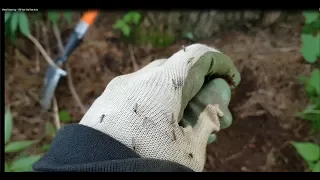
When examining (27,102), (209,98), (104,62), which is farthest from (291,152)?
(27,102)

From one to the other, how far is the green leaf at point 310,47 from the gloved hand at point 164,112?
310 mm

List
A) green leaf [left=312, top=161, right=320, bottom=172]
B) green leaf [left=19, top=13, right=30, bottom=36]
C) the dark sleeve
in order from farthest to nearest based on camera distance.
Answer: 1. green leaf [left=19, top=13, right=30, bottom=36]
2. green leaf [left=312, top=161, right=320, bottom=172]
3. the dark sleeve

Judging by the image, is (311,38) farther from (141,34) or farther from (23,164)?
(23,164)

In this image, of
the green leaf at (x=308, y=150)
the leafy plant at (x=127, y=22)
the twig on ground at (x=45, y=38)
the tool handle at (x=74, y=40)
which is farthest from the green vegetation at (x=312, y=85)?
the twig on ground at (x=45, y=38)

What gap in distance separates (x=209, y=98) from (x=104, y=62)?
0.39 metres

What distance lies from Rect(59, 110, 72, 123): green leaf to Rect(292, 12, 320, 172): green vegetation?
1.69 ft

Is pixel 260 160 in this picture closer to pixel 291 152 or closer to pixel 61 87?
pixel 291 152

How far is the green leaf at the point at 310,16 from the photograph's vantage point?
2.73ft

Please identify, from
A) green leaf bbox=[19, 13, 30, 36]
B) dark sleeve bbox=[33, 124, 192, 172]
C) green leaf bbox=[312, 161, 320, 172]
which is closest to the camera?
dark sleeve bbox=[33, 124, 192, 172]

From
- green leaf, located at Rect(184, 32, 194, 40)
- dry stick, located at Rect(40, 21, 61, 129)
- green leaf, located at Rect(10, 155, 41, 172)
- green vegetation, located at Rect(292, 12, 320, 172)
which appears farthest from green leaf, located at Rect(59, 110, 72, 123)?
green vegetation, located at Rect(292, 12, 320, 172)

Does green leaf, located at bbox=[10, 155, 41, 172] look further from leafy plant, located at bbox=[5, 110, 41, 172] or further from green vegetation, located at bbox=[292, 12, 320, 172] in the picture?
green vegetation, located at bbox=[292, 12, 320, 172]

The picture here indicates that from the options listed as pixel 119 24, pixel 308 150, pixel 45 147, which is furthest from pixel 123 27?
pixel 308 150

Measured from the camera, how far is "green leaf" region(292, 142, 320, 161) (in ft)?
2.77

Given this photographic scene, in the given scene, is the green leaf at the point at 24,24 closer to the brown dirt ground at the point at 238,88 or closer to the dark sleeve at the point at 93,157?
the brown dirt ground at the point at 238,88
